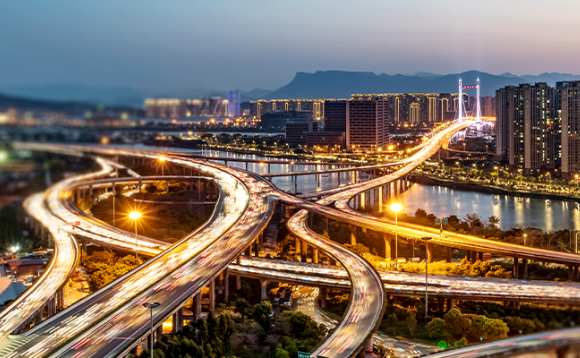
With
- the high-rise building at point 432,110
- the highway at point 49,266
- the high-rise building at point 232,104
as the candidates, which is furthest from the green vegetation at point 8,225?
the high-rise building at point 432,110

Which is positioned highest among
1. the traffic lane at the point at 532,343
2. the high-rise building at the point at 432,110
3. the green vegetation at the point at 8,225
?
the high-rise building at the point at 432,110

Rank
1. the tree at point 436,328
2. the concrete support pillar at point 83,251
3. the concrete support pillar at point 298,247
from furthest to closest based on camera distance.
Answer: the concrete support pillar at point 298,247
the concrete support pillar at point 83,251
the tree at point 436,328

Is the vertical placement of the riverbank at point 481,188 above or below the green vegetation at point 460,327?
above

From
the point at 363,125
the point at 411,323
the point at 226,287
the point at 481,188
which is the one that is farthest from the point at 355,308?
the point at 363,125

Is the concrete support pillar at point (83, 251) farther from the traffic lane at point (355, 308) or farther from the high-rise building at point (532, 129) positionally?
the high-rise building at point (532, 129)

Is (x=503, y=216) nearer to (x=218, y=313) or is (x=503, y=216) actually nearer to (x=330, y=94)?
(x=218, y=313)

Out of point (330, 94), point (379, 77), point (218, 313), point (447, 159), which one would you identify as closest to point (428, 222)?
point (218, 313)

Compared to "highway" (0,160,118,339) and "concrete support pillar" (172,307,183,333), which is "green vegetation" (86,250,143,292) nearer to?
"highway" (0,160,118,339)
